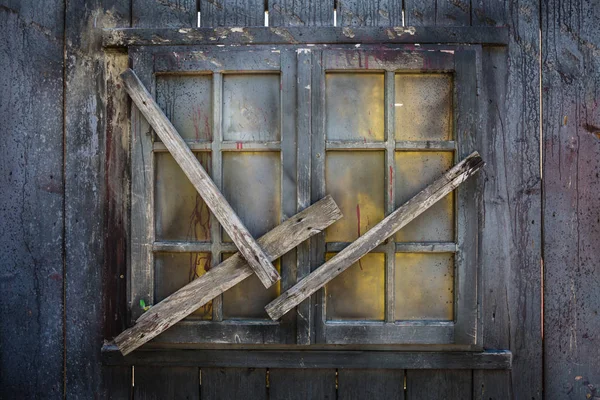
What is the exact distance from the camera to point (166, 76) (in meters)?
1.91

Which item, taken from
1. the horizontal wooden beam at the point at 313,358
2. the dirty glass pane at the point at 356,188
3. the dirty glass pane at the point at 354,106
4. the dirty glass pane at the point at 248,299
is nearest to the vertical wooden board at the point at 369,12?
the dirty glass pane at the point at 354,106

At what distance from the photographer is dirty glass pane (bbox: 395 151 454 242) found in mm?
1887

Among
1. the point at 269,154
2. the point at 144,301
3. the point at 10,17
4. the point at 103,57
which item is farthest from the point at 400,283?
the point at 10,17

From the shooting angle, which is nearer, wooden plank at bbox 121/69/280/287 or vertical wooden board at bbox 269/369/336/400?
wooden plank at bbox 121/69/280/287

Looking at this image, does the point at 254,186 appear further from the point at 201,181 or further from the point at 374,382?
the point at 374,382

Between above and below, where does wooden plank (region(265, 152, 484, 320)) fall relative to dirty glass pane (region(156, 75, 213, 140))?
below

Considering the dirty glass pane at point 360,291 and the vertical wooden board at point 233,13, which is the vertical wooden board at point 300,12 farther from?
the dirty glass pane at point 360,291

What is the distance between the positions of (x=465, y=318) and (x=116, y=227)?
1.63 metres

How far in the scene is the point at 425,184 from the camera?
6.19 feet

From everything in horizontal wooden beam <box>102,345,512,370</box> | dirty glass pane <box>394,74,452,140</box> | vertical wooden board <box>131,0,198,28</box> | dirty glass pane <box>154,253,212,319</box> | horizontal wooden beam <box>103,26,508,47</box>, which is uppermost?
vertical wooden board <box>131,0,198,28</box>

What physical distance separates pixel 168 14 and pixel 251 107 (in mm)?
596

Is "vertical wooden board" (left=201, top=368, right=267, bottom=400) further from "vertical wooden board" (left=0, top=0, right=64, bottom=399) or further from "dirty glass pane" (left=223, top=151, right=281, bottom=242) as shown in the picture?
"vertical wooden board" (left=0, top=0, right=64, bottom=399)

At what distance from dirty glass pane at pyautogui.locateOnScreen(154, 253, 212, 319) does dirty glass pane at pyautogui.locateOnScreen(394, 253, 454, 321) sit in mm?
870

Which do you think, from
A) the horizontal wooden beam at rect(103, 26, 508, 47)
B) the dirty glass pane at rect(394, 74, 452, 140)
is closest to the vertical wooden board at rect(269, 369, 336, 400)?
the dirty glass pane at rect(394, 74, 452, 140)
